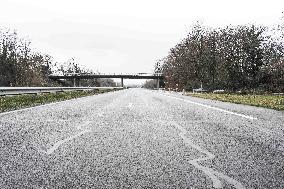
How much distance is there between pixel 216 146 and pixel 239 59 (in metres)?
52.3

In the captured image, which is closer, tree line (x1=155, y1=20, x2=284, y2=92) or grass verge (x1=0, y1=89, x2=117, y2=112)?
grass verge (x1=0, y1=89, x2=117, y2=112)

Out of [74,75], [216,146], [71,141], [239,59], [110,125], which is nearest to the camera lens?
[216,146]

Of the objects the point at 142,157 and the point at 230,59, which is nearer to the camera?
the point at 142,157

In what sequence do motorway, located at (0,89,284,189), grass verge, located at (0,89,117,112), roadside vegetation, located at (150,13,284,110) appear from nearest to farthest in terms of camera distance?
motorway, located at (0,89,284,189)
grass verge, located at (0,89,117,112)
roadside vegetation, located at (150,13,284,110)

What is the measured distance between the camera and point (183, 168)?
4.46 m

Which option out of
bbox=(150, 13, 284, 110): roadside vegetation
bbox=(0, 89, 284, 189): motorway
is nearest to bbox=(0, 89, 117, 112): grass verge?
bbox=(0, 89, 284, 189): motorway

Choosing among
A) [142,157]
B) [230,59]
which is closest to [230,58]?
[230,59]

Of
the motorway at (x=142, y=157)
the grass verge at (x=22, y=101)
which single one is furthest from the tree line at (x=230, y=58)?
the motorway at (x=142, y=157)

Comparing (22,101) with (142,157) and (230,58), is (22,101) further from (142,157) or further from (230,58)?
(230,58)

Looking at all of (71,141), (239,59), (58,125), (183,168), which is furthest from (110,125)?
(239,59)

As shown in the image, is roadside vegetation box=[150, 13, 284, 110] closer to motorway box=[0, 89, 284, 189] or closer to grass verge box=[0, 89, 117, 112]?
grass verge box=[0, 89, 117, 112]

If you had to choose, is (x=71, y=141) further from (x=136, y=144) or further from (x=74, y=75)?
(x=74, y=75)

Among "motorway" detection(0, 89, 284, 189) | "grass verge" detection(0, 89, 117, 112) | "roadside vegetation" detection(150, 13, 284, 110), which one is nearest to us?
"motorway" detection(0, 89, 284, 189)

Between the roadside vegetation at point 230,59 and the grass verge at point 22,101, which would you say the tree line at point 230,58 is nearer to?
the roadside vegetation at point 230,59
